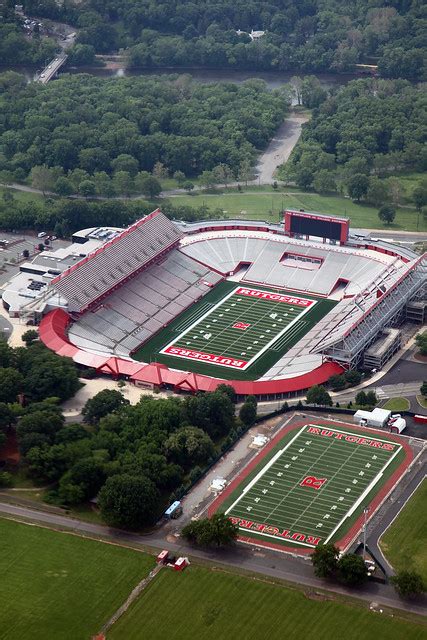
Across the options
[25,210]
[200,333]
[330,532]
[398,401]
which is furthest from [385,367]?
[25,210]

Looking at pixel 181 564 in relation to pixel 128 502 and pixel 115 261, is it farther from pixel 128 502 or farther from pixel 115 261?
pixel 115 261

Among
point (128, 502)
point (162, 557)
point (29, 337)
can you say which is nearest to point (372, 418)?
point (128, 502)

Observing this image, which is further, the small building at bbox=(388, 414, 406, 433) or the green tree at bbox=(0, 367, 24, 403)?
the green tree at bbox=(0, 367, 24, 403)

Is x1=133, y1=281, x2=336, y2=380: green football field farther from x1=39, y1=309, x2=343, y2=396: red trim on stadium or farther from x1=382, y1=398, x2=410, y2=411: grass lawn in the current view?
x1=382, y1=398, x2=410, y2=411: grass lawn

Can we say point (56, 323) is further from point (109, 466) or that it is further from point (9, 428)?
point (109, 466)

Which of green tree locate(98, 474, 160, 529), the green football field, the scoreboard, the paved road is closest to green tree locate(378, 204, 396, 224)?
the scoreboard

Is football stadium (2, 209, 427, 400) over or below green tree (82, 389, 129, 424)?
below
